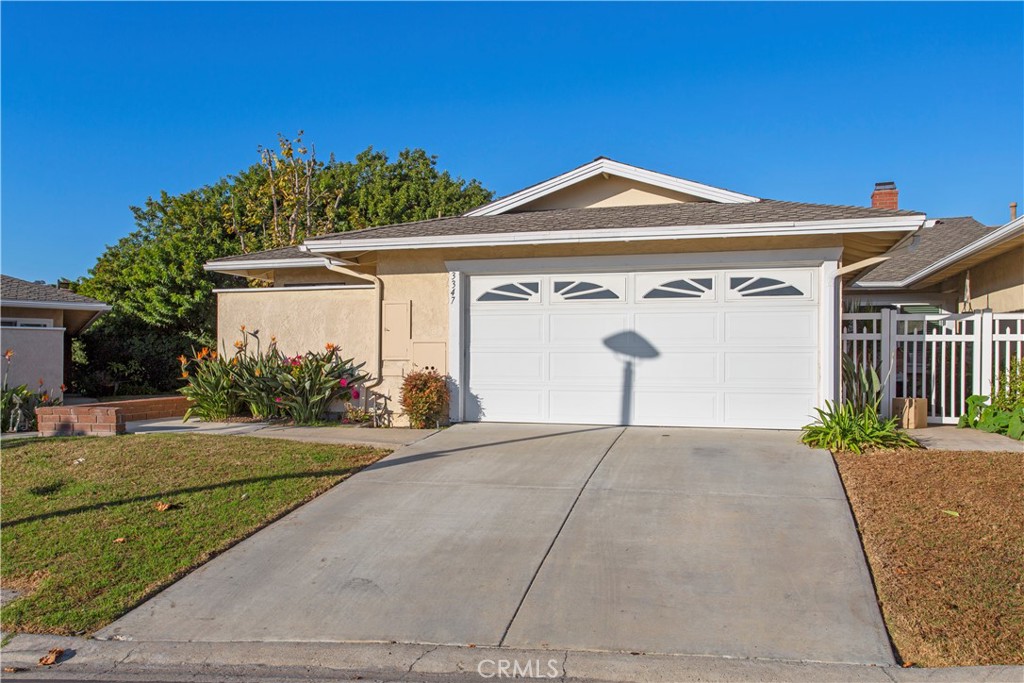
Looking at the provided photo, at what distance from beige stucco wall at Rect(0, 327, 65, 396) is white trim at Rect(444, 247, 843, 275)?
8.82 meters

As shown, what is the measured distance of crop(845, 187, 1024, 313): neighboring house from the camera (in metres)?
12.4

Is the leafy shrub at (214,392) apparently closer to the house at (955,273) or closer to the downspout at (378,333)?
the downspout at (378,333)

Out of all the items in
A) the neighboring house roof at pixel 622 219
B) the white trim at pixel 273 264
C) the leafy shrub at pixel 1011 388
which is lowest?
the leafy shrub at pixel 1011 388

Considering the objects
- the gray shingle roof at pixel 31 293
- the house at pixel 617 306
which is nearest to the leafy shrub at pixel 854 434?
the house at pixel 617 306

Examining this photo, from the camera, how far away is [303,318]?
43.1 feet

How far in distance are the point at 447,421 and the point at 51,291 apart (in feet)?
36.1

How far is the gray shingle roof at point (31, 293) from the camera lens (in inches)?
637

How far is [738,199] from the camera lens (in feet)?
41.2

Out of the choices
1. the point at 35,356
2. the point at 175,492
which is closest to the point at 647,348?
the point at 175,492

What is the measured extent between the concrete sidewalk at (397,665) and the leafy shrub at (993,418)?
22.5 ft

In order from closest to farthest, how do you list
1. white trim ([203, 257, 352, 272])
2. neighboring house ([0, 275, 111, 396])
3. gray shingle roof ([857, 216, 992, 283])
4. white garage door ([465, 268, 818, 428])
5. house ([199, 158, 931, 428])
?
house ([199, 158, 931, 428]) < white garage door ([465, 268, 818, 428]) < white trim ([203, 257, 352, 272]) < neighboring house ([0, 275, 111, 396]) < gray shingle roof ([857, 216, 992, 283])

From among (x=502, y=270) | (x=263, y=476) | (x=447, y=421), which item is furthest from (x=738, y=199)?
(x=263, y=476)

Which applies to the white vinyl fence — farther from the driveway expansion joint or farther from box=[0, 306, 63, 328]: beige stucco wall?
box=[0, 306, 63, 328]: beige stucco wall

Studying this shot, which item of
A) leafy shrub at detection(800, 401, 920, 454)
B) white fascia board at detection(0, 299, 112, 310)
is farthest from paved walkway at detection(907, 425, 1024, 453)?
white fascia board at detection(0, 299, 112, 310)
